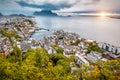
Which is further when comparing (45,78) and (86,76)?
(86,76)

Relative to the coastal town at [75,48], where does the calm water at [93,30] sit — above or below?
below

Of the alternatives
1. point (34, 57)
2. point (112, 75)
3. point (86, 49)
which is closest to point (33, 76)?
point (112, 75)

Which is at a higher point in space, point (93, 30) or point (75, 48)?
point (75, 48)

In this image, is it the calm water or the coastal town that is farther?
the calm water

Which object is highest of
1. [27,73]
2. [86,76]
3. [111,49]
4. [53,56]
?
[27,73]

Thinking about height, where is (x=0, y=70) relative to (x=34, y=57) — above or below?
above

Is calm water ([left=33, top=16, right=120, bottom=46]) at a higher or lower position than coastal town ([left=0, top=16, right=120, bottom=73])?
lower

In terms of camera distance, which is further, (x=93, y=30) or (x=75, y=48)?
(x=93, y=30)

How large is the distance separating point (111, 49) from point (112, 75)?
10019 millimetres

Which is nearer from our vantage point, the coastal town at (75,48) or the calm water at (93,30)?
the coastal town at (75,48)

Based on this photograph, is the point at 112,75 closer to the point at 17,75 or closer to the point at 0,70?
the point at 17,75

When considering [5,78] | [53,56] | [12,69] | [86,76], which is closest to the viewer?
[5,78]

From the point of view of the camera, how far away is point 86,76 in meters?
5.35

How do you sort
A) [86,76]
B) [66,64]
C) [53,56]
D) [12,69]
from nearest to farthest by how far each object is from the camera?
[12,69], [86,76], [66,64], [53,56]
